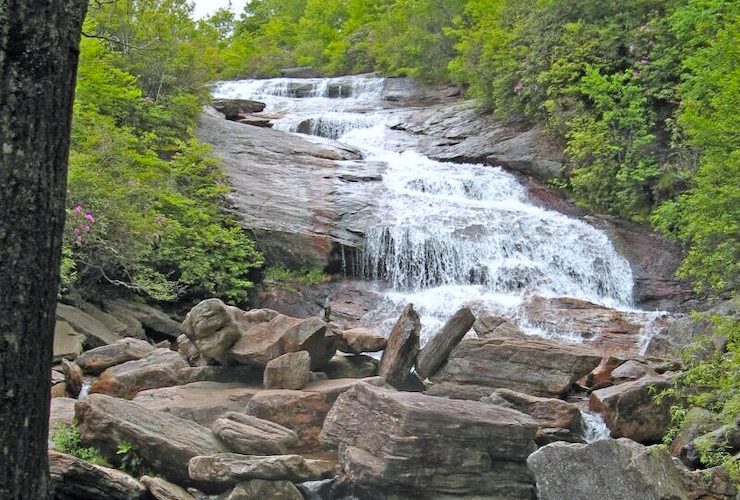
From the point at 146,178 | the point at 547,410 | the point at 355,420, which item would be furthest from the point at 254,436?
the point at 146,178

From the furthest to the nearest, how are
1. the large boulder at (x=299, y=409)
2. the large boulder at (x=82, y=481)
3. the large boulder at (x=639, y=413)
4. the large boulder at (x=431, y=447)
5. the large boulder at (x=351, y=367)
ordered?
the large boulder at (x=351, y=367) < the large boulder at (x=639, y=413) < the large boulder at (x=299, y=409) < the large boulder at (x=431, y=447) < the large boulder at (x=82, y=481)

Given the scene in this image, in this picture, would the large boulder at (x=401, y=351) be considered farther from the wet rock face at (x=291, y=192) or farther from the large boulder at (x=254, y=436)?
the wet rock face at (x=291, y=192)

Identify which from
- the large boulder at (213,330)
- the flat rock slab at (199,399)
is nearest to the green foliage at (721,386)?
the flat rock slab at (199,399)

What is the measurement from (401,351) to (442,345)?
2.91 feet

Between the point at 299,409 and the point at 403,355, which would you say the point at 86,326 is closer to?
the point at 299,409

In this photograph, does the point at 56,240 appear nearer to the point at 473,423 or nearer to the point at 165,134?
the point at 473,423

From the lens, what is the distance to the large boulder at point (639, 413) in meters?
9.01

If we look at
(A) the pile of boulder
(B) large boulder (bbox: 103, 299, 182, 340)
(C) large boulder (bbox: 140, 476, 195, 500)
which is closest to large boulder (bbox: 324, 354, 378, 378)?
(A) the pile of boulder

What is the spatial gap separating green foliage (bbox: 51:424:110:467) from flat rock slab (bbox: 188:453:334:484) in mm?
938

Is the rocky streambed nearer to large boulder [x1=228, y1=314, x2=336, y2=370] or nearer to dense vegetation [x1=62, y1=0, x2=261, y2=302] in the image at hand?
large boulder [x1=228, y1=314, x2=336, y2=370]

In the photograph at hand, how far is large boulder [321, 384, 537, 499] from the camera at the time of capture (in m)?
6.64

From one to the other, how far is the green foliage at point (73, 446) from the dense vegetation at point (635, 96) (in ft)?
31.2

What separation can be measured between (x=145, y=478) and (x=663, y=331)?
10.6 m

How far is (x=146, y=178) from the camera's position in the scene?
15.2 meters
